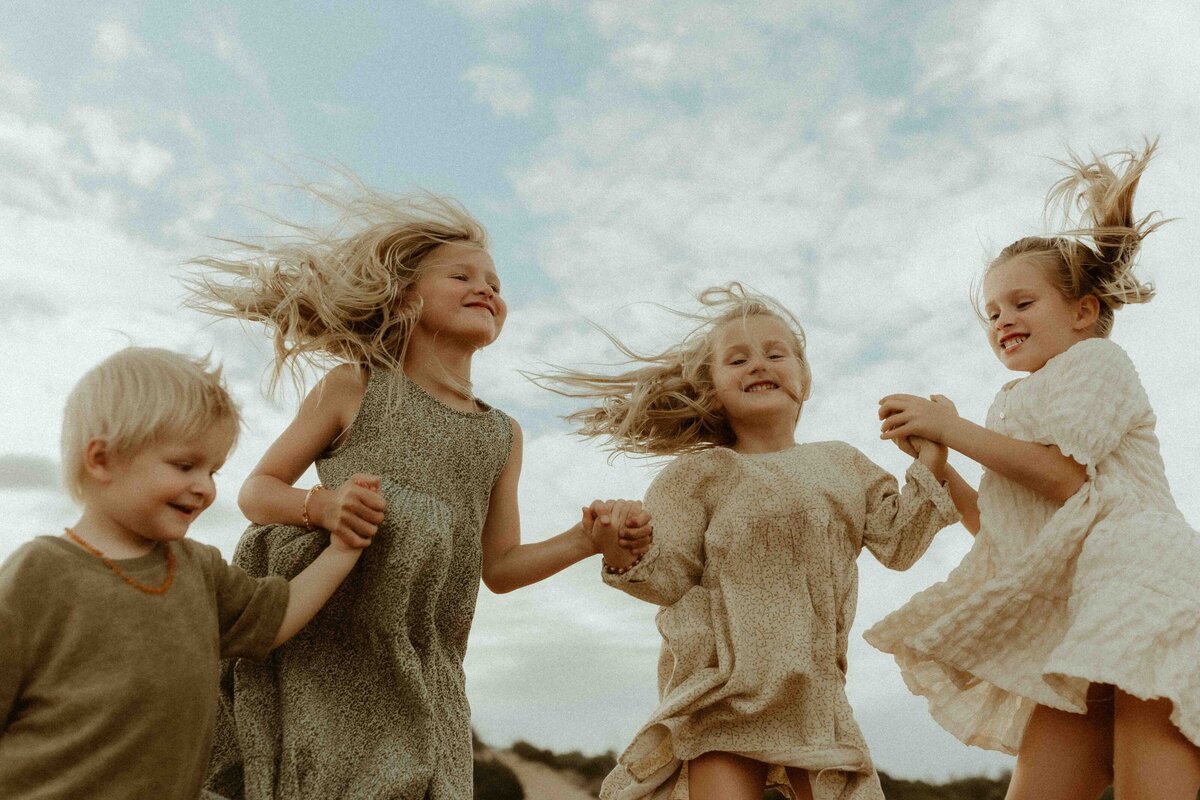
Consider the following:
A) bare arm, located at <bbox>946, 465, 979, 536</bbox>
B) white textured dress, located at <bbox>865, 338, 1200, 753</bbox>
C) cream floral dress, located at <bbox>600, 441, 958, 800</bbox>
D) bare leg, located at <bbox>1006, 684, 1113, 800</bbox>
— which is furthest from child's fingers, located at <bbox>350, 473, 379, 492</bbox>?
bare leg, located at <bbox>1006, 684, 1113, 800</bbox>

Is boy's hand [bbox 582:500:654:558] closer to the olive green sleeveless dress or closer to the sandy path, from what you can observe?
the olive green sleeveless dress

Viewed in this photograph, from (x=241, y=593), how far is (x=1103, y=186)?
9.79ft

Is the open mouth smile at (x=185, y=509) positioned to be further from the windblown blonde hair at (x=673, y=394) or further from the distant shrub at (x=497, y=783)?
the distant shrub at (x=497, y=783)

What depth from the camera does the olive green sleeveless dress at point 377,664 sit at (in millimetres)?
2803

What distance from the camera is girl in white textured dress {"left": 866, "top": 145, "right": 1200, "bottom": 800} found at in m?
2.88

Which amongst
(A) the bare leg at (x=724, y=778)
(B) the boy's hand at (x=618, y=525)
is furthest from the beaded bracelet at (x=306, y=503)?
(A) the bare leg at (x=724, y=778)

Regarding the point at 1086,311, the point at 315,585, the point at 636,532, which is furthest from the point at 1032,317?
the point at 315,585

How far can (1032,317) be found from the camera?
139 inches

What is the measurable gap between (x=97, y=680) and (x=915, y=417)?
7.64 ft

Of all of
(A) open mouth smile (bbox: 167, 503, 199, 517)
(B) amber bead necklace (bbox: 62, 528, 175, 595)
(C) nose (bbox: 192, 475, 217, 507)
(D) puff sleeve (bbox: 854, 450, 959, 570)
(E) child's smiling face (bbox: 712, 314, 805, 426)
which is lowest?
(B) amber bead necklace (bbox: 62, 528, 175, 595)

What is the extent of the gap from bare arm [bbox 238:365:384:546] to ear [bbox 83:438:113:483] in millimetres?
576

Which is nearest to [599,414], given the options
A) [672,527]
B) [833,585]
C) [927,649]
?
[672,527]

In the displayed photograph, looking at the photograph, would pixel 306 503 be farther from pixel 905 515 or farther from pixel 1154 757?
pixel 1154 757

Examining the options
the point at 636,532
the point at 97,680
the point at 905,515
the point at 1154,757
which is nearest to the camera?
the point at 97,680
